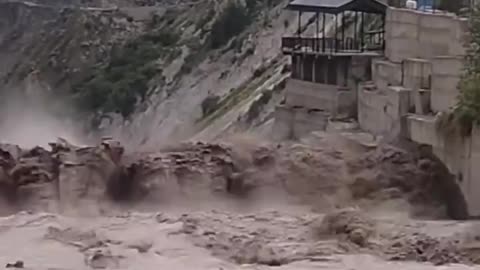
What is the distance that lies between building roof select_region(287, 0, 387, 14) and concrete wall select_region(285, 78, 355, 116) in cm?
270

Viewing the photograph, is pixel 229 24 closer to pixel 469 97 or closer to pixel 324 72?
pixel 324 72

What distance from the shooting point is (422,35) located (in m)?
38.3

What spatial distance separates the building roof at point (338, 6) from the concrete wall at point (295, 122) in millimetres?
3653

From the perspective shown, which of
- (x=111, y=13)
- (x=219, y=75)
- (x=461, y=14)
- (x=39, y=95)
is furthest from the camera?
(x=111, y=13)

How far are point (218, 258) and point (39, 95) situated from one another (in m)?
71.9

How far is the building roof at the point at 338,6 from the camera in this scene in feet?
144

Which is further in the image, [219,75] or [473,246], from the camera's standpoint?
[219,75]

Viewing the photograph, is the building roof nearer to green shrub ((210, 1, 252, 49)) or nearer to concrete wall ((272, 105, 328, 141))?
concrete wall ((272, 105, 328, 141))

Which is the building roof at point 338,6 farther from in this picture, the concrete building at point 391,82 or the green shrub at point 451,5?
the green shrub at point 451,5

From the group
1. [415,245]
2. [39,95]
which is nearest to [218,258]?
[415,245]

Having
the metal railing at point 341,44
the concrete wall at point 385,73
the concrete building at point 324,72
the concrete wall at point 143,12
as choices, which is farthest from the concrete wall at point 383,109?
the concrete wall at point 143,12

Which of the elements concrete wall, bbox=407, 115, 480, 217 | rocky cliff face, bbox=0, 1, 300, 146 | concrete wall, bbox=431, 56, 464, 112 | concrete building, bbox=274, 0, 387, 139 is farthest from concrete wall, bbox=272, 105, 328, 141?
concrete wall, bbox=407, 115, 480, 217

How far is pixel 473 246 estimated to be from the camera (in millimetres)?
27891

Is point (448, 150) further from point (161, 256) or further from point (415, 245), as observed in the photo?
point (161, 256)
